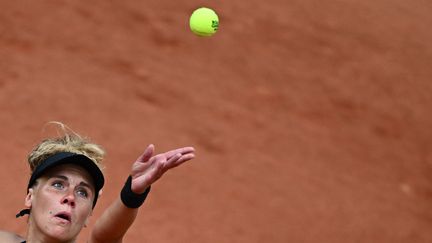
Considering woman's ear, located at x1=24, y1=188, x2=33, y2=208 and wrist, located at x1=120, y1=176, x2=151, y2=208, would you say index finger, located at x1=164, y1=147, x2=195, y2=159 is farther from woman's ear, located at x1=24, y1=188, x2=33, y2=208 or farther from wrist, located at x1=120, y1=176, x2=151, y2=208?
woman's ear, located at x1=24, y1=188, x2=33, y2=208

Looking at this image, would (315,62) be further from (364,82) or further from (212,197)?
(212,197)

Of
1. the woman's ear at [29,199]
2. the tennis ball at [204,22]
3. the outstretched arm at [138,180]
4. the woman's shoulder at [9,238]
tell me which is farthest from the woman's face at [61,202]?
the tennis ball at [204,22]

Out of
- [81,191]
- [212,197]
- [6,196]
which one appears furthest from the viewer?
[212,197]

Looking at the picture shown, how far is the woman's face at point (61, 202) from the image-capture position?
4152mm

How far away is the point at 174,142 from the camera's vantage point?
9094mm

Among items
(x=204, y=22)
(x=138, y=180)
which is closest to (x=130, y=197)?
(x=138, y=180)

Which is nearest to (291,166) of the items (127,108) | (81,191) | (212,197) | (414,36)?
(212,197)

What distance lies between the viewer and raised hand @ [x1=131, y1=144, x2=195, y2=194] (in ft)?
13.5

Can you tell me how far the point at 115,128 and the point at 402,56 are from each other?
14.9ft

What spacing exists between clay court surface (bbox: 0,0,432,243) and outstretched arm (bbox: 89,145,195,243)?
3.52 meters

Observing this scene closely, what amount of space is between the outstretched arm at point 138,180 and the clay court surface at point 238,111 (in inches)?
139

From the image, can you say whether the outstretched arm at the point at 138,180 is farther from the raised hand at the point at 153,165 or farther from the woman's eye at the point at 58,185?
the woman's eye at the point at 58,185

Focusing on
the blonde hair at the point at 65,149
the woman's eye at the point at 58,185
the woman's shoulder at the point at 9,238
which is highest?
the blonde hair at the point at 65,149

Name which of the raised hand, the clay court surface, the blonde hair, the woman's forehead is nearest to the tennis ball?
the clay court surface
